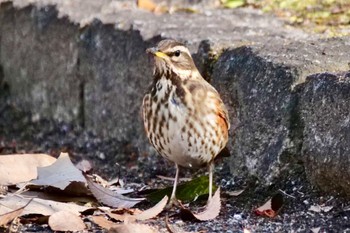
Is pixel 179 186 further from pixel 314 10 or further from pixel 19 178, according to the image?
pixel 314 10

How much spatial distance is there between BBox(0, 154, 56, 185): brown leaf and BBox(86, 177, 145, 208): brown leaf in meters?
0.43

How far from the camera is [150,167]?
6.61m

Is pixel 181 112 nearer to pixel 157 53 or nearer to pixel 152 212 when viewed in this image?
pixel 157 53

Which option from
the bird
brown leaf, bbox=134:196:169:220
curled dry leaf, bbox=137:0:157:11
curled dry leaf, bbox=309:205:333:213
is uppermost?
curled dry leaf, bbox=137:0:157:11

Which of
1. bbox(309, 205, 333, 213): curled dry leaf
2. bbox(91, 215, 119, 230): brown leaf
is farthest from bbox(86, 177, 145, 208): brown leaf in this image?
bbox(309, 205, 333, 213): curled dry leaf

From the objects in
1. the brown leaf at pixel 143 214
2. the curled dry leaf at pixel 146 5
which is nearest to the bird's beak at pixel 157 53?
the brown leaf at pixel 143 214

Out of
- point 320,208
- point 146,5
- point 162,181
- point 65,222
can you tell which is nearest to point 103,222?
point 65,222

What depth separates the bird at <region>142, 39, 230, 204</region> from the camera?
5.55 metres

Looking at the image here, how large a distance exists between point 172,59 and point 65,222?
4.08 feet

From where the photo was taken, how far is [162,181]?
6.29 m

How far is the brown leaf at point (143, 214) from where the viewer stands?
493 cm

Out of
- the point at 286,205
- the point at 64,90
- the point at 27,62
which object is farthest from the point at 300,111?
the point at 27,62

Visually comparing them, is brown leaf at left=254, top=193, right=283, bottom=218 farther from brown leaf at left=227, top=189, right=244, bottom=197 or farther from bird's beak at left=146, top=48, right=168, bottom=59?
bird's beak at left=146, top=48, right=168, bottom=59

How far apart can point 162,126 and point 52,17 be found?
2.61 meters
